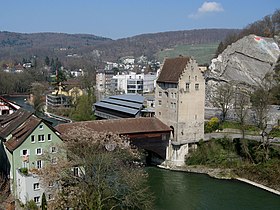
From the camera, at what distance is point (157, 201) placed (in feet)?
94.2

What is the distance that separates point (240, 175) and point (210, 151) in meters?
4.37

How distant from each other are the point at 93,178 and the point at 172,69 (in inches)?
703

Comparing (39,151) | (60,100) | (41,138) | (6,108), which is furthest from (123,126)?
(60,100)

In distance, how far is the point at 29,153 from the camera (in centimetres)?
2539

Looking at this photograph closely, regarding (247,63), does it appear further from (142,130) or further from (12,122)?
(12,122)

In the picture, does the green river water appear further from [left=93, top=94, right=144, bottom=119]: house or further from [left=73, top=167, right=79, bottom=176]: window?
[left=93, top=94, right=144, bottom=119]: house

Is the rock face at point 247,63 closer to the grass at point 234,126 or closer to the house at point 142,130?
the grass at point 234,126

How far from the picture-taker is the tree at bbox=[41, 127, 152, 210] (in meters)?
21.7

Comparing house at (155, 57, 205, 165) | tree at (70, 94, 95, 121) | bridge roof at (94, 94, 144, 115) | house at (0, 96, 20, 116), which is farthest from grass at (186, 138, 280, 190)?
tree at (70, 94, 95, 121)

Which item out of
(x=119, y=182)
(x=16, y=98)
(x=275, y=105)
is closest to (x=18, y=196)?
(x=119, y=182)

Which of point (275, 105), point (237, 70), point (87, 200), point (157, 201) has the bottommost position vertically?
point (157, 201)

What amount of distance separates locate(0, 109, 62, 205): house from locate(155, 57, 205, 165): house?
544 inches

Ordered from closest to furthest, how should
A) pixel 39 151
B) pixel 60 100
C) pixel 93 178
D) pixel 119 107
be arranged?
pixel 93 178
pixel 39 151
pixel 119 107
pixel 60 100

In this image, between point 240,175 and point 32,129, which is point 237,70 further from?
point 32,129
